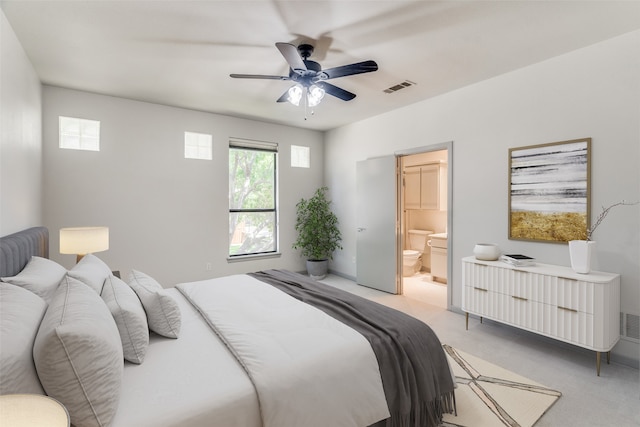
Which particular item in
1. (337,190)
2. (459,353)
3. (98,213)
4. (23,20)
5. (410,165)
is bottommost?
(459,353)

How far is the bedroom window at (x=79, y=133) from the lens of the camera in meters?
3.70

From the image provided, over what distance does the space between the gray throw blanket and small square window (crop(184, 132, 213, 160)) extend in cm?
345

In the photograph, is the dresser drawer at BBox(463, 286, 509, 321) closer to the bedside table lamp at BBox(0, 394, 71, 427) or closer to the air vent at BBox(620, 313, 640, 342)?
the air vent at BBox(620, 313, 640, 342)

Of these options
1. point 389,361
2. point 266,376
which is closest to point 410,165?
point 389,361

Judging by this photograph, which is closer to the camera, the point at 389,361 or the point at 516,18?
the point at 389,361

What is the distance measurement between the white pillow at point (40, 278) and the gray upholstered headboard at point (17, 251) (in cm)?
5

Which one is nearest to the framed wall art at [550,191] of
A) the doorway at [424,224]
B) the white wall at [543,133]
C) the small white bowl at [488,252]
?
the white wall at [543,133]

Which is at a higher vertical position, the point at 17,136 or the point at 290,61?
the point at 290,61

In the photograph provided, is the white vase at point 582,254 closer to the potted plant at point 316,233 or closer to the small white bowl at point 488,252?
the small white bowl at point 488,252

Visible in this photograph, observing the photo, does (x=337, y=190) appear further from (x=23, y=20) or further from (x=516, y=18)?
(x=23, y=20)

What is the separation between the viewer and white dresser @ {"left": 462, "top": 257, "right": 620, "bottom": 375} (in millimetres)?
2398

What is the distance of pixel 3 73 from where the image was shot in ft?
7.07

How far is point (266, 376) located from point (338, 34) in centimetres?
253

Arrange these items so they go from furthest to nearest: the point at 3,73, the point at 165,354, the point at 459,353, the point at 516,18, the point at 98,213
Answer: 1. the point at 98,213
2. the point at 459,353
3. the point at 516,18
4. the point at 3,73
5. the point at 165,354
